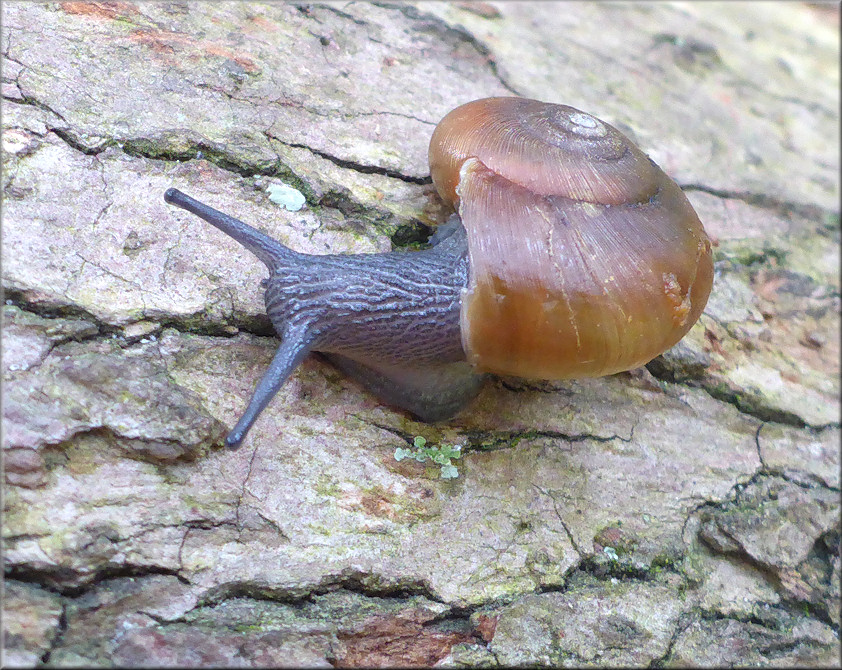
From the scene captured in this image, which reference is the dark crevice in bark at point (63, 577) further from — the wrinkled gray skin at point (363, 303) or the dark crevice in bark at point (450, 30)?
the dark crevice in bark at point (450, 30)

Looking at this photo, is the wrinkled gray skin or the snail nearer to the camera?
the snail

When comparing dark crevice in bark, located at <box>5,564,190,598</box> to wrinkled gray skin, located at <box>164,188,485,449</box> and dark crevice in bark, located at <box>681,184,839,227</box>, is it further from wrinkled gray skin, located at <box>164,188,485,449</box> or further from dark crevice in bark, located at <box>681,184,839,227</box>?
dark crevice in bark, located at <box>681,184,839,227</box>

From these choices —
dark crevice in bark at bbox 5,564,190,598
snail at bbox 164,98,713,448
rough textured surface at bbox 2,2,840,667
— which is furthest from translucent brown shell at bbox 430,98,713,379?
dark crevice in bark at bbox 5,564,190,598

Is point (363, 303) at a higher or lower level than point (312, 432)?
higher

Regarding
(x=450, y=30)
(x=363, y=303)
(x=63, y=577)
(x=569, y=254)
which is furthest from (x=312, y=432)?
(x=450, y=30)

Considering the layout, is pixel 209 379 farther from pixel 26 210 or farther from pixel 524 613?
pixel 524 613

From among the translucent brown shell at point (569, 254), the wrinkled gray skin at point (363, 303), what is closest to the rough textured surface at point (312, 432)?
the wrinkled gray skin at point (363, 303)

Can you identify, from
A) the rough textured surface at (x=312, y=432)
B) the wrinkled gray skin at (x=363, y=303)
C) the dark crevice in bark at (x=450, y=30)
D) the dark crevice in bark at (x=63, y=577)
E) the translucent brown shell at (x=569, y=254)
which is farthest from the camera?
the dark crevice in bark at (x=450, y=30)

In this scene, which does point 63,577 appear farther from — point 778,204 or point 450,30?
point 778,204
